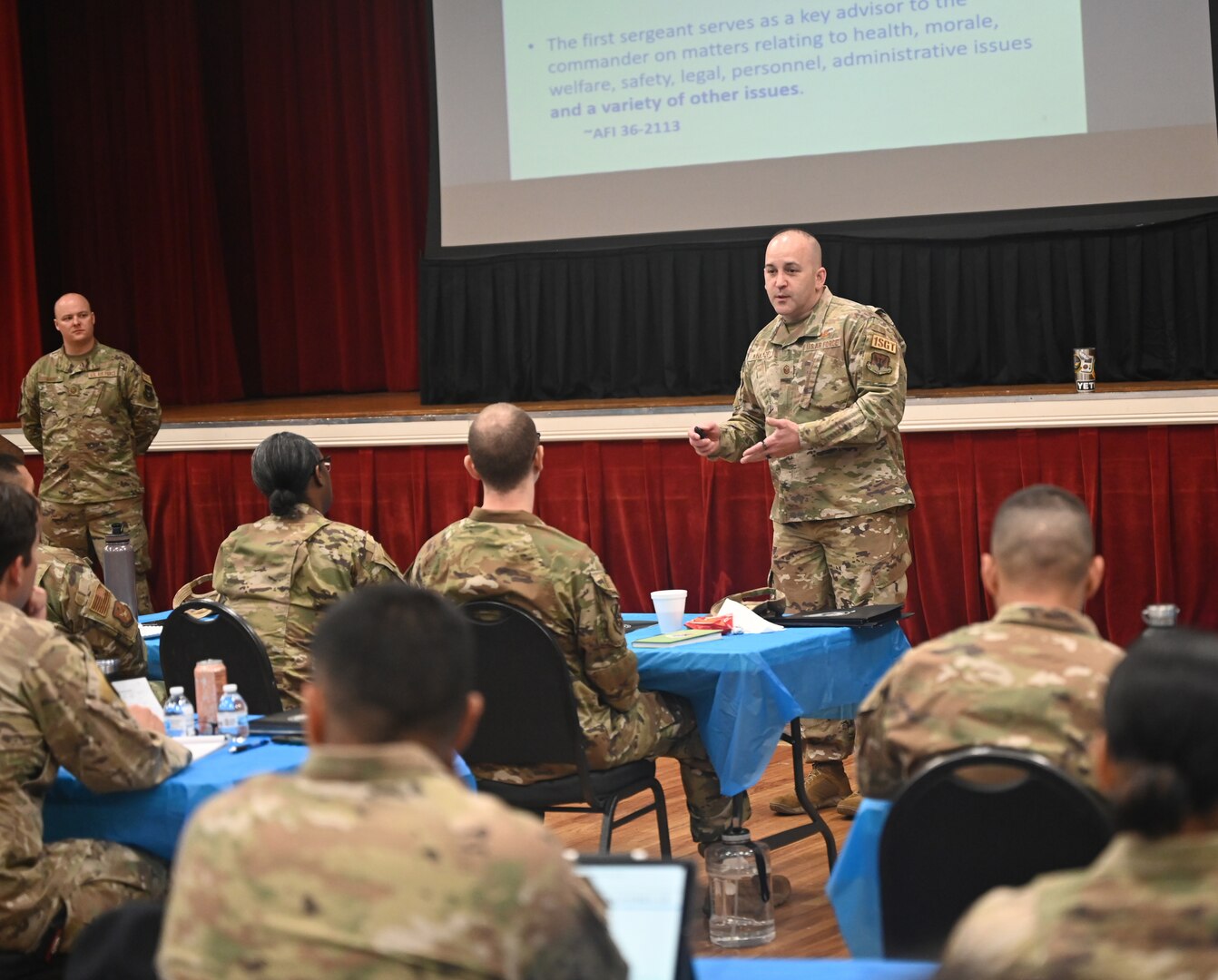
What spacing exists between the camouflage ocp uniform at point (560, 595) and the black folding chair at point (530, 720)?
3 centimetres

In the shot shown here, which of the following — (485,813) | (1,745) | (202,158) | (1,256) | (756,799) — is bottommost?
(756,799)

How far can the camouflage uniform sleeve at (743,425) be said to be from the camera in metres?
4.83

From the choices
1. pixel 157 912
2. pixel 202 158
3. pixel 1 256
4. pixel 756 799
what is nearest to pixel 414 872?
pixel 157 912

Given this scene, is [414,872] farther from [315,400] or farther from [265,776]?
[315,400]

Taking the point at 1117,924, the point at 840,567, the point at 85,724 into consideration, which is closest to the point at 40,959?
the point at 85,724

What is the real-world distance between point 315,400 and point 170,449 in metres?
1.63

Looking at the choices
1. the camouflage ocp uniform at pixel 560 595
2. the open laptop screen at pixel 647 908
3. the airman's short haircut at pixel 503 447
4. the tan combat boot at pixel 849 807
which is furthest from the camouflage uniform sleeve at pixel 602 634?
the open laptop screen at pixel 647 908

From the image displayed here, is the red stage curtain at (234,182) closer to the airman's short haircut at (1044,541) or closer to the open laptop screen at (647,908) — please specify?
the airman's short haircut at (1044,541)

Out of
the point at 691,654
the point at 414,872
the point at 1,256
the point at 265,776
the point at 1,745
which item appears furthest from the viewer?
the point at 1,256

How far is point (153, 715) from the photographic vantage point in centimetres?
271

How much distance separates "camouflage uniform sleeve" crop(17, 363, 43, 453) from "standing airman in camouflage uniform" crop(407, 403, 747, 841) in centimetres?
465

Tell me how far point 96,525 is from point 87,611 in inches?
156

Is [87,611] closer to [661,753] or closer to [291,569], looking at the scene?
[291,569]

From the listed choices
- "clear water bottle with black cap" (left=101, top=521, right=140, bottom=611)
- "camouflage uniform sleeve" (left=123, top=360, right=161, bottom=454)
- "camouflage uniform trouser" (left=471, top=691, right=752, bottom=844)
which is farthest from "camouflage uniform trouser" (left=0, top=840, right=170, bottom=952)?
"camouflage uniform sleeve" (left=123, top=360, right=161, bottom=454)
